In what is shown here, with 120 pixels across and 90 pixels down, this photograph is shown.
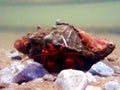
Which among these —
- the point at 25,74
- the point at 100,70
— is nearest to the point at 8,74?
the point at 25,74

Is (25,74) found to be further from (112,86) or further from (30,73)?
(112,86)

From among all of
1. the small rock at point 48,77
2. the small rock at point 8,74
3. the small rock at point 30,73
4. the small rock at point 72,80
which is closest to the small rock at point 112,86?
the small rock at point 72,80

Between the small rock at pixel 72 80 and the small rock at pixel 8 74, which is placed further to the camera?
the small rock at pixel 8 74

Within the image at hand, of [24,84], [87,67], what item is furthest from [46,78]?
[87,67]

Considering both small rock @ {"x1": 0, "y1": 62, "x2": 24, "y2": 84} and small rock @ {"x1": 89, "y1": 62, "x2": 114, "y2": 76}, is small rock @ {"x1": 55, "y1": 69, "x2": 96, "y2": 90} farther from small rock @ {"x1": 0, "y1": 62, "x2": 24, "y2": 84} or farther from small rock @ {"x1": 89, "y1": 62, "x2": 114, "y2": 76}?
small rock @ {"x1": 0, "y1": 62, "x2": 24, "y2": 84}

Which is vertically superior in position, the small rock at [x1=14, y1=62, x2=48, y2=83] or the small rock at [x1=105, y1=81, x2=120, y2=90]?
the small rock at [x1=105, y1=81, x2=120, y2=90]

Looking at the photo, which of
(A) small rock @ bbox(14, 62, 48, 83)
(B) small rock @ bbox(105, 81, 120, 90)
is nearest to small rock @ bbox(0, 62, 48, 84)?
(A) small rock @ bbox(14, 62, 48, 83)

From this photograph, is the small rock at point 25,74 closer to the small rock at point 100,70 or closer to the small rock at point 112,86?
the small rock at point 100,70
